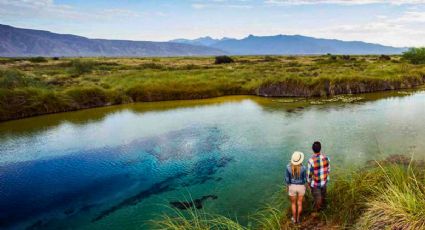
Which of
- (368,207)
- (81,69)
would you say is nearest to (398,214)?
(368,207)

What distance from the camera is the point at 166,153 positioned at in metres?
20.0

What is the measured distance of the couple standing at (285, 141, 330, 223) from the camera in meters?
8.95

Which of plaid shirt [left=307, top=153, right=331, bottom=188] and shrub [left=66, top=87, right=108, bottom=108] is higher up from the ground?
plaid shirt [left=307, top=153, right=331, bottom=188]

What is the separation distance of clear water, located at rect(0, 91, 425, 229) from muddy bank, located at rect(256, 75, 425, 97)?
629 cm

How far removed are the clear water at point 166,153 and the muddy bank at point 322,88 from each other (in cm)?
629

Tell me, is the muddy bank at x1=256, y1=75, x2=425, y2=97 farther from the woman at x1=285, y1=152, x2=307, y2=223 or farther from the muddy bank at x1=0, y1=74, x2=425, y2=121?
the woman at x1=285, y1=152, x2=307, y2=223

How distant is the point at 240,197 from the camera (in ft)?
43.7

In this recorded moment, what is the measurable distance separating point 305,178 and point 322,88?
33275 millimetres

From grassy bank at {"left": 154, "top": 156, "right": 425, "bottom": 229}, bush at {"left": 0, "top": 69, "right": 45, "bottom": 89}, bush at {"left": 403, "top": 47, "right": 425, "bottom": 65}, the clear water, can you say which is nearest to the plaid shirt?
grassy bank at {"left": 154, "top": 156, "right": 425, "bottom": 229}

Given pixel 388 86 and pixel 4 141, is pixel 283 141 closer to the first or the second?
pixel 4 141

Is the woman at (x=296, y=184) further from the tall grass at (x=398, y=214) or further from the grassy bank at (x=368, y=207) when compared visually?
the tall grass at (x=398, y=214)

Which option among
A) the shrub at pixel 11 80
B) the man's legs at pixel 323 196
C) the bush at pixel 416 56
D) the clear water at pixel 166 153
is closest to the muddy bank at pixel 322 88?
the clear water at pixel 166 153

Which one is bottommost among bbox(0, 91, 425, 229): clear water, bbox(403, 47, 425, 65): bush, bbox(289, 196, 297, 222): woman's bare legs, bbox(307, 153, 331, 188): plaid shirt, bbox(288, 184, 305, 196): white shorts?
bbox(0, 91, 425, 229): clear water

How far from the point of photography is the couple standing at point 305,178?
352 inches
